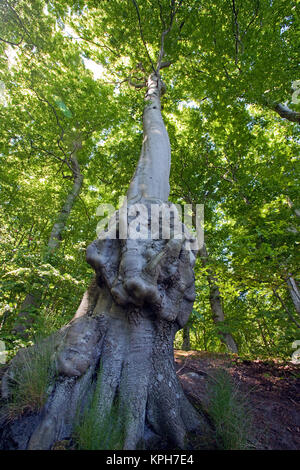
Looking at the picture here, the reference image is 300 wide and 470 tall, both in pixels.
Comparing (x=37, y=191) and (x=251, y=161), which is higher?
(x=251, y=161)

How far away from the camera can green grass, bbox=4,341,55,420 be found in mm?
1529

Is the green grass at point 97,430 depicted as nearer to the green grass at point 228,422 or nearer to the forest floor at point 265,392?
the green grass at point 228,422

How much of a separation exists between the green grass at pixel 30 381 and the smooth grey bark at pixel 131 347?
0.25 feet

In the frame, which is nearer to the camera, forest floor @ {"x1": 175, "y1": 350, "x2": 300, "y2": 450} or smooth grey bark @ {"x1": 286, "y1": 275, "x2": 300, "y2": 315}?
forest floor @ {"x1": 175, "y1": 350, "x2": 300, "y2": 450}

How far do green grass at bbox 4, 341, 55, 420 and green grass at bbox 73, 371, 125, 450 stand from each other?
0.34 metres

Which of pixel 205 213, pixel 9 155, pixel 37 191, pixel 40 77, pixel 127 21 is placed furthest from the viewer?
pixel 205 213

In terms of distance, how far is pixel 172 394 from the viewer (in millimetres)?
Answer: 1860

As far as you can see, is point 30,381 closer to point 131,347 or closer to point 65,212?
point 131,347

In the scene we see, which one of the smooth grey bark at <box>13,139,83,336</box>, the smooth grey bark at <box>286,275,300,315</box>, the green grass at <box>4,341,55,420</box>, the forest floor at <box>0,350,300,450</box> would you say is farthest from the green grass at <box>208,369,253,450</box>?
the smooth grey bark at <box>13,139,83,336</box>

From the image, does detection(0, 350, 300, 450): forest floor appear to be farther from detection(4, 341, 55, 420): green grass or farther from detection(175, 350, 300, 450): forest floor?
detection(4, 341, 55, 420): green grass

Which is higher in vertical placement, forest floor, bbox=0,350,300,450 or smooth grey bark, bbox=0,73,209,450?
smooth grey bark, bbox=0,73,209,450

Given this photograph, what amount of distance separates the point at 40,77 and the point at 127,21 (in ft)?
9.67
